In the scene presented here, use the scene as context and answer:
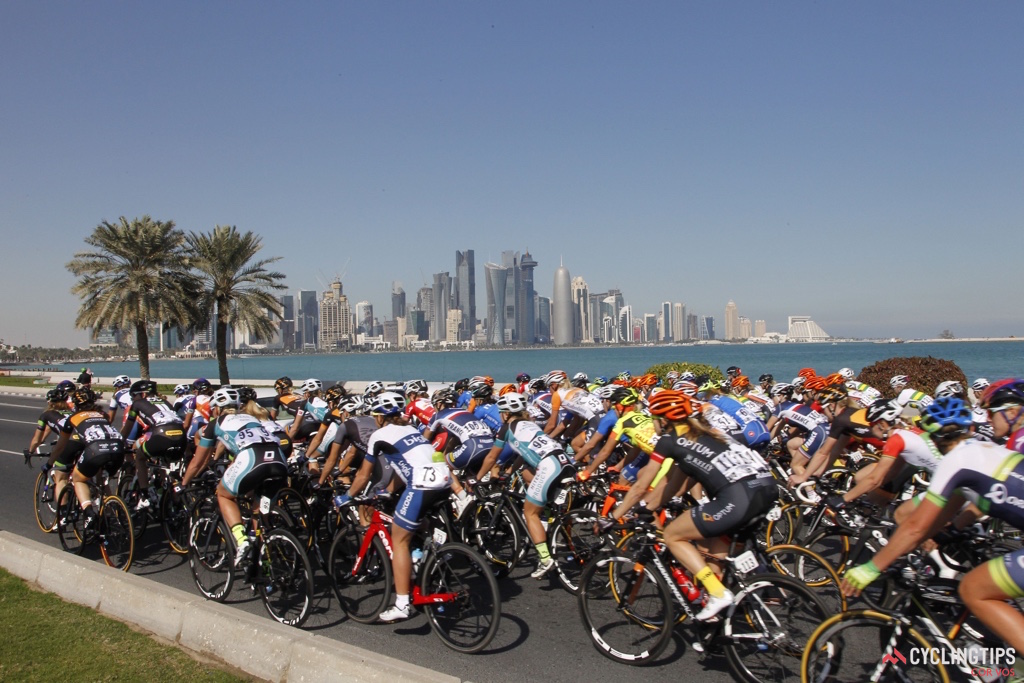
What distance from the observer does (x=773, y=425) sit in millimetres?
10977

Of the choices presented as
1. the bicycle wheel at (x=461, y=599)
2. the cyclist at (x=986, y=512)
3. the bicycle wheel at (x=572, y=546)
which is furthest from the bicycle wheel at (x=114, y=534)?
the cyclist at (x=986, y=512)

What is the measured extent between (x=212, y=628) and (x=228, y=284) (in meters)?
30.9

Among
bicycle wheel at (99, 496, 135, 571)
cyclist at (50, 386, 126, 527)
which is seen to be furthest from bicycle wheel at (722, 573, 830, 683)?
cyclist at (50, 386, 126, 527)

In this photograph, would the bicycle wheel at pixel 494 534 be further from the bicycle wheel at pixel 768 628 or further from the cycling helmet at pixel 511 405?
the bicycle wheel at pixel 768 628

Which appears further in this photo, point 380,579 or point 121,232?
point 121,232

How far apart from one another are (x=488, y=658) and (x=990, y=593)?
11.0 ft

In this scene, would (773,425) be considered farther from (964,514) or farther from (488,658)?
(488,658)

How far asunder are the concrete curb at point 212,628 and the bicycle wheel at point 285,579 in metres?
0.53

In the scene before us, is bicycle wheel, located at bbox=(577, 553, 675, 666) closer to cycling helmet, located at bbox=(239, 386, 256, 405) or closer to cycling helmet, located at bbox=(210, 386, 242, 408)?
cycling helmet, located at bbox=(210, 386, 242, 408)

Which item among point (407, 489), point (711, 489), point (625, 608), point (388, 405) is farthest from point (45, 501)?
point (711, 489)

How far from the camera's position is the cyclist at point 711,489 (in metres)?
4.75

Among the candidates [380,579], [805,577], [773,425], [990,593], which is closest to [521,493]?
[380,579]

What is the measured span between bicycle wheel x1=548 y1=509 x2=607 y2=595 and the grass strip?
10.4 ft

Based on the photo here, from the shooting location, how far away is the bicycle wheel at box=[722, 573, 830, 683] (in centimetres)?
446
